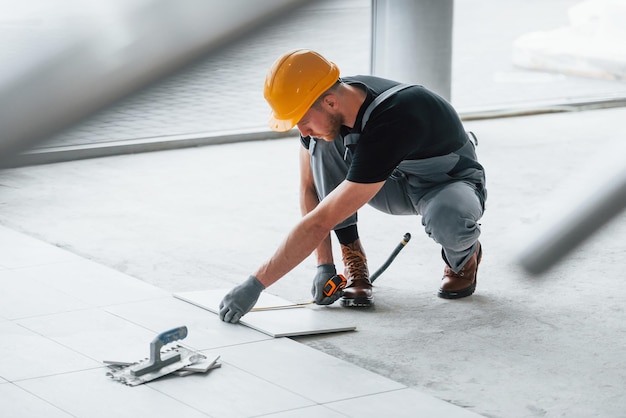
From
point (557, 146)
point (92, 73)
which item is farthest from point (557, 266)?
point (557, 146)

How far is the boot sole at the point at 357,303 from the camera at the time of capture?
9.65 feet

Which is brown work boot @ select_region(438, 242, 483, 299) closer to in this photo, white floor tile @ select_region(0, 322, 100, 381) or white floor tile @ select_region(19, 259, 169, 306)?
white floor tile @ select_region(19, 259, 169, 306)

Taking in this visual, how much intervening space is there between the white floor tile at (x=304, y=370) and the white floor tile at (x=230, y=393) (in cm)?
4

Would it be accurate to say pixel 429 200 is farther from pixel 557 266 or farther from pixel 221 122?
pixel 221 122

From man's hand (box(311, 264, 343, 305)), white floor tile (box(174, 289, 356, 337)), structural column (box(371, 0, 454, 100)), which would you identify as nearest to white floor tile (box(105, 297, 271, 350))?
white floor tile (box(174, 289, 356, 337))

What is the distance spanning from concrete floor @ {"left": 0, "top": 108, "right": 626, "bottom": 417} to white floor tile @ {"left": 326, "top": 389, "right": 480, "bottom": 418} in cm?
5

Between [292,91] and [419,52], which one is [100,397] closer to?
[292,91]

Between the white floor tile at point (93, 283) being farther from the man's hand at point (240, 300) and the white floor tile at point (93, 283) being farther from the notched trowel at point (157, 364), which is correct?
the notched trowel at point (157, 364)

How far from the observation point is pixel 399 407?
2.16 meters

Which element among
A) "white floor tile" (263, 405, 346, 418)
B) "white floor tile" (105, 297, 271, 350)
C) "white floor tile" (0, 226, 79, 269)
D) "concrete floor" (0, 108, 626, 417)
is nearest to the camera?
"white floor tile" (263, 405, 346, 418)

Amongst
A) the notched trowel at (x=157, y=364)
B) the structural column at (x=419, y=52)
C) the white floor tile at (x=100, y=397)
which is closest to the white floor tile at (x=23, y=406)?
the white floor tile at (x=100, y=397)

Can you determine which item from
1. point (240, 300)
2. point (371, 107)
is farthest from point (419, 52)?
point (240, 300)

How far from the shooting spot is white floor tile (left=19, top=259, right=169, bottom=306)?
307 centimetres

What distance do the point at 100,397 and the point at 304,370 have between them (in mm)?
503
